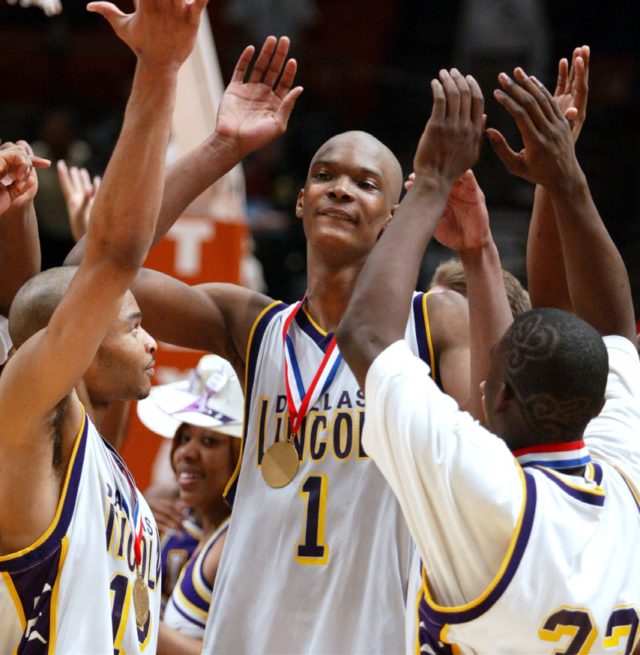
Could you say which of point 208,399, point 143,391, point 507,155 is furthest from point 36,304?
point 208,399

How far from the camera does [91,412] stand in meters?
2.89

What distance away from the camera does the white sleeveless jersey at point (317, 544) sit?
2.96m

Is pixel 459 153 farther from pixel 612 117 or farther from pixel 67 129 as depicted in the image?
pixel 612 117

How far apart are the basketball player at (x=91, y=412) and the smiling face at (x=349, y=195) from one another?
75 centimetres

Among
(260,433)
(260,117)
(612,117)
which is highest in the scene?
(612,117)

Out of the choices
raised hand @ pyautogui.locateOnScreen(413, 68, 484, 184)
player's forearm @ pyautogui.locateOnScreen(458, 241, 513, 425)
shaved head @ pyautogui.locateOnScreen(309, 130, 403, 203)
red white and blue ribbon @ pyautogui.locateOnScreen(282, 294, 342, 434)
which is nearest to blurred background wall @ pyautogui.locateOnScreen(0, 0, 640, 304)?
shaved head @ pyautogui.locateOnScreen(309, 130, 403, 203)

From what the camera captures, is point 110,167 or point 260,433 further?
point 260,433

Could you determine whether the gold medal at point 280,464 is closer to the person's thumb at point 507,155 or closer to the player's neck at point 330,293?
the player's neck at point 330,293

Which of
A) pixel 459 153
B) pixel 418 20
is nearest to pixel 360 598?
pixel 459 153

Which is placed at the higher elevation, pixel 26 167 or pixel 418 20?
pixel 418 20

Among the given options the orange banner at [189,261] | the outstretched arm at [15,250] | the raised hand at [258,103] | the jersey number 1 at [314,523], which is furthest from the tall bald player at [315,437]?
the orange banner at [189,261]

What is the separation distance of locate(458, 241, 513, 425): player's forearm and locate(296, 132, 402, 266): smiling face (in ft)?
1.75

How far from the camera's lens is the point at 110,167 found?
225 centimetres

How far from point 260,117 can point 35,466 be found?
1.42 m
